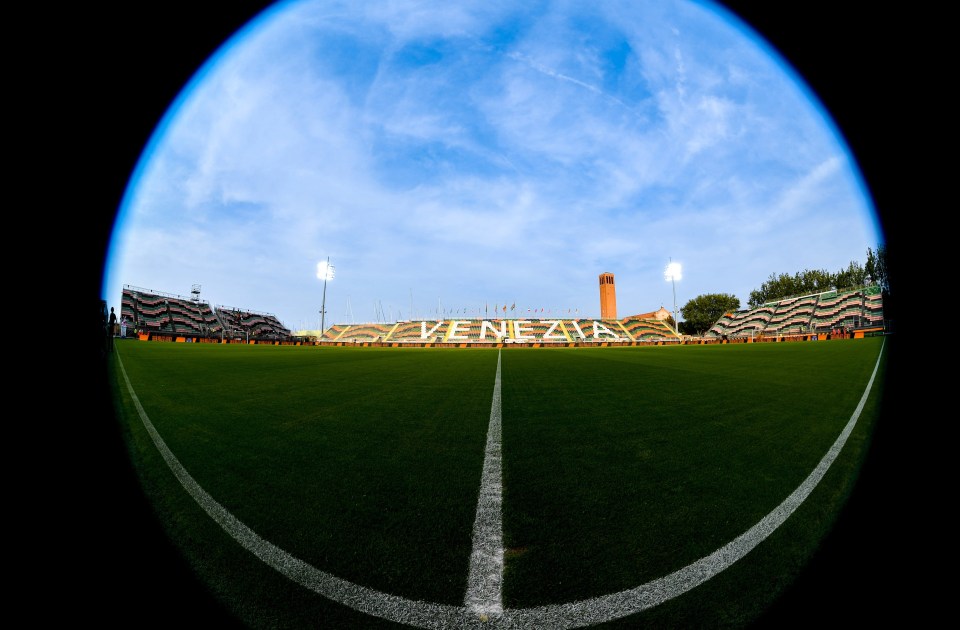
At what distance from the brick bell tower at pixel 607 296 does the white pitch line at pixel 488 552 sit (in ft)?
337

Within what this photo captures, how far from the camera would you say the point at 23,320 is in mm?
2477

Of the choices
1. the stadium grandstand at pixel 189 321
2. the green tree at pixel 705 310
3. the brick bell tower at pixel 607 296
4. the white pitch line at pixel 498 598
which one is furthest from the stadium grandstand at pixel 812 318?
the stadium grandstand at pixel 189 321

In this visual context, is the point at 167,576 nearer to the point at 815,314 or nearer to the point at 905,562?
the point at 905,562

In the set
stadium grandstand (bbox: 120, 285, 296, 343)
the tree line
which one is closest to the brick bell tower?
the tree line

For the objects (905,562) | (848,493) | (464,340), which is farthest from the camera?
(464,340)

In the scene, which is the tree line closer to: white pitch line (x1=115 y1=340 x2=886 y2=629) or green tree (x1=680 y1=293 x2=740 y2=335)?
green tree (x1=680 y1=293 x2=740 y2=335)

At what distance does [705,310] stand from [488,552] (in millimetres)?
81413

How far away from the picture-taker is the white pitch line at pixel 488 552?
1400 mm

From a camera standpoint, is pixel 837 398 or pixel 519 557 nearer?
pixel 519 557

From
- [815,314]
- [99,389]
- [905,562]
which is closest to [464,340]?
[815,314]

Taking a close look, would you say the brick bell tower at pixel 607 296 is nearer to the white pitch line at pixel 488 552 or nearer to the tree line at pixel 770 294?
the tree line at pixel 770 294

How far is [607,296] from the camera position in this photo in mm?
100250

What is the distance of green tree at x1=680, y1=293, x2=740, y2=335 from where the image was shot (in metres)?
68.2

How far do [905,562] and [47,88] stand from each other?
5910 mm
